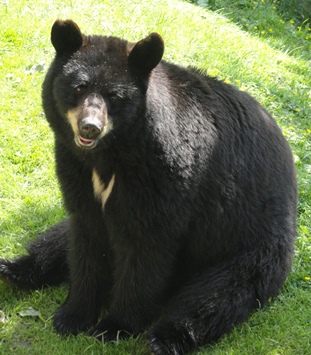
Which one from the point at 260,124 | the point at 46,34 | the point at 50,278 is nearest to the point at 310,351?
the point at 260,124

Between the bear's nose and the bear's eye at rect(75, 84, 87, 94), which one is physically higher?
the bear's eye at rect(75, 84, 87, 94)

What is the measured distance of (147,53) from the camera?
503cm

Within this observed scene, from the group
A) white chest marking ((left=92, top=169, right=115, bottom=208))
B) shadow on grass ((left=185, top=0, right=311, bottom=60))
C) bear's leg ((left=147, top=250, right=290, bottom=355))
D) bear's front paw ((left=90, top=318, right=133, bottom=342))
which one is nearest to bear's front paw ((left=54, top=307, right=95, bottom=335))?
bear's front paw ((left=90, top=318, right=133, bottom=342))

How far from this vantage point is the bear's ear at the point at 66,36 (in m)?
5.01

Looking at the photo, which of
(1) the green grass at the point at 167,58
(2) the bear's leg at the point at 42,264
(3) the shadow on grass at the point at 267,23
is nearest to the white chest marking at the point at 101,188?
(2) the bear's leg at the point at 42,264

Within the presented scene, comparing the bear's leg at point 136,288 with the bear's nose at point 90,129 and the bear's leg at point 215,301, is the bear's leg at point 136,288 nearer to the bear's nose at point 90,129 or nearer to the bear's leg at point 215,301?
the bear's leg at point 215,301

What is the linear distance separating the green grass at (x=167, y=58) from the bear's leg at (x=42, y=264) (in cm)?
11

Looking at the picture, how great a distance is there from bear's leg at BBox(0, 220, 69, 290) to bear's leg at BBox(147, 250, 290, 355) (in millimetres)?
1128

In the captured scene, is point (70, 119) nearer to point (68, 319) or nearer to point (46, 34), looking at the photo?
point (68, 319)

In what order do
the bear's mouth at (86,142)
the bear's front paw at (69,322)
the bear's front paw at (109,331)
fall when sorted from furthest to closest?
1. the bear's front paw at (69,322)
2. the bear's front paw at (109,331)
3. the bear's mouth at (86,142)

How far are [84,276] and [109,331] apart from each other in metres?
0.50

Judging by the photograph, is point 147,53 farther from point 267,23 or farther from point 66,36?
point 267,23

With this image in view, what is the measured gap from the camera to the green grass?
223 inches

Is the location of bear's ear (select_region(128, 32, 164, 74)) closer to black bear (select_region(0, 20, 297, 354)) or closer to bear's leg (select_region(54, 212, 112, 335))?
black bear (select_region(0, 20, 297, 354))
